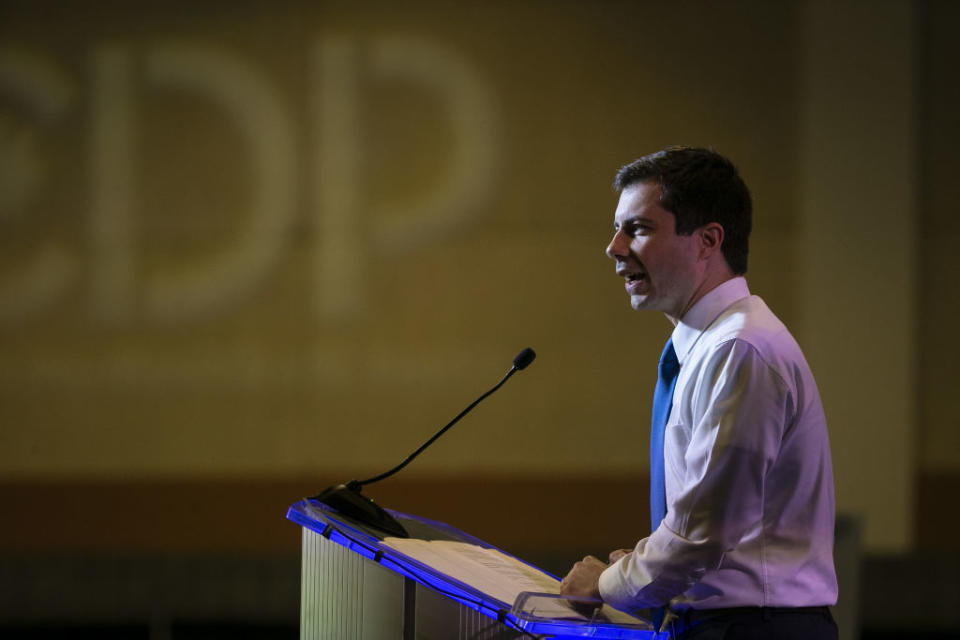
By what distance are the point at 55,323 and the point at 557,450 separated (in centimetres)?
229

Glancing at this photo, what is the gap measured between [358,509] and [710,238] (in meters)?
0.67

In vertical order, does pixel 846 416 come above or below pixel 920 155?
below

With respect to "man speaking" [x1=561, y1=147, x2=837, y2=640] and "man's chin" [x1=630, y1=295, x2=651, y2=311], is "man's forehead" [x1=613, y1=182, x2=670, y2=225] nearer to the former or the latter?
"man speaking" [x1=561, y1=147, x2=837, y2=640]

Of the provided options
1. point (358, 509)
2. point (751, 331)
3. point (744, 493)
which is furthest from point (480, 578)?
point (751, 331)

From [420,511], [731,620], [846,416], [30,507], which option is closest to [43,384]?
[30,507]

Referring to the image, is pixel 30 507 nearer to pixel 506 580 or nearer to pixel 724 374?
pixel 506 580

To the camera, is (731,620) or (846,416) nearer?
(731,620)

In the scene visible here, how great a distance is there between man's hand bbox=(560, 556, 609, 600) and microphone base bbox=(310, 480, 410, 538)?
0.28 m

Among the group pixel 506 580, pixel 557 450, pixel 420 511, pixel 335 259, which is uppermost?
pixel 335 259

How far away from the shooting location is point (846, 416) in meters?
4.41

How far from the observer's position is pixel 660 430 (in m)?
1.44

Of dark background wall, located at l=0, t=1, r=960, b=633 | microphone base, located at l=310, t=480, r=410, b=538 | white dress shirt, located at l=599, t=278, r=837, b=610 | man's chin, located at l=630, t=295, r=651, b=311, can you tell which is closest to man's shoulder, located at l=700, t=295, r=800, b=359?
Answer: white dress shirt, located at l=599, t=278, r=837, b=610

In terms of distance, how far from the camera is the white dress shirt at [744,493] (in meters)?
1.25

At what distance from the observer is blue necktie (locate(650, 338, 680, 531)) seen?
144 centimetres
